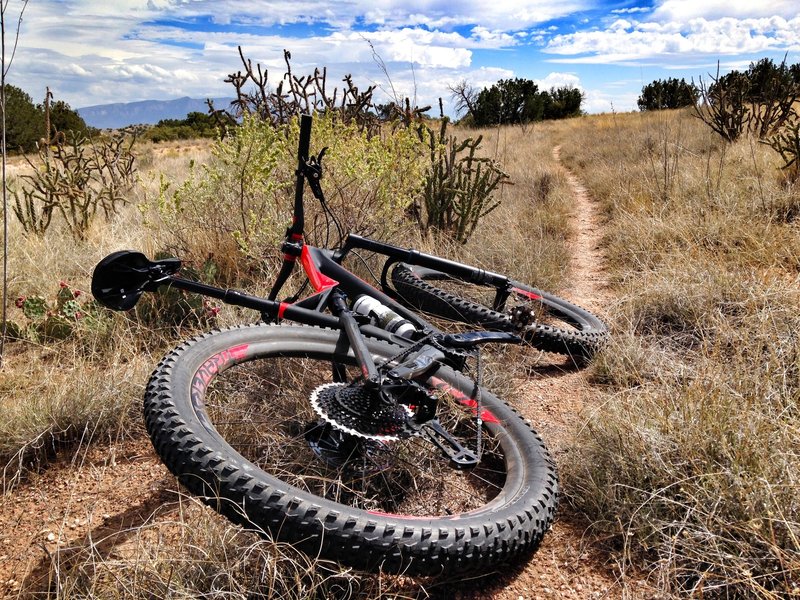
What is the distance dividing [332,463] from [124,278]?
115cm

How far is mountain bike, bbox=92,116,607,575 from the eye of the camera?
5.45 feet

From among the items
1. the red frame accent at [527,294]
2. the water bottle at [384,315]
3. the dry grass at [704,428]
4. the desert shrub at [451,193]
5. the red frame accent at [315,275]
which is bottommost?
the dry grass at [704,428]

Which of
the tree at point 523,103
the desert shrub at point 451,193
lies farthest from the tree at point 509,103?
the desert shrub at point 451,193

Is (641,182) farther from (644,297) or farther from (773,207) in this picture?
(644,297)

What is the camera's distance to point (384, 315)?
9.23 ft

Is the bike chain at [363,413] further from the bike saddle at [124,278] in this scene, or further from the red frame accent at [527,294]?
the red frame accent at [527,294]

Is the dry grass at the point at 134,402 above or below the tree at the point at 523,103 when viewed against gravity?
below

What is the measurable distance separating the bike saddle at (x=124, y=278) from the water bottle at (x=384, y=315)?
93cm

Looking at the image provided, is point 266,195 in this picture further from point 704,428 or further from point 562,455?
point 704,428

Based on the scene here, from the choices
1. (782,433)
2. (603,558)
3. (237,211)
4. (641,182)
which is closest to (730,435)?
(782,433)

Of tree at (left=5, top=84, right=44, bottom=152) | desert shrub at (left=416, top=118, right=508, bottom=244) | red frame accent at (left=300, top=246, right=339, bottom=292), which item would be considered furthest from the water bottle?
tree at (left=5, top=84, right=44, bottom=152)

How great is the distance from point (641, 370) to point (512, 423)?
1.16 meters

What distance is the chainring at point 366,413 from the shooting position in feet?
6.59

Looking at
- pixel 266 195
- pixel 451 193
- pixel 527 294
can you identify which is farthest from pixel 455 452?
pixel 451 193
